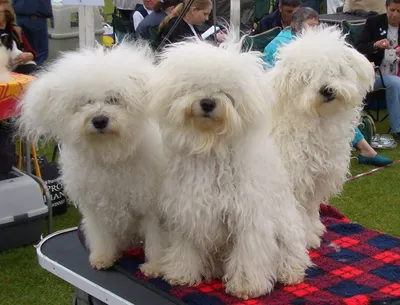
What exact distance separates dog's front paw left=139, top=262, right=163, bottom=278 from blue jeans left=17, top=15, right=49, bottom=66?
551 cm

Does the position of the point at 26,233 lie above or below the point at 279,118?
below

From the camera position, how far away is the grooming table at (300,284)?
8.18ft

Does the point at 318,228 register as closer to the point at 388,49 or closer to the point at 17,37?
the point at 17,37

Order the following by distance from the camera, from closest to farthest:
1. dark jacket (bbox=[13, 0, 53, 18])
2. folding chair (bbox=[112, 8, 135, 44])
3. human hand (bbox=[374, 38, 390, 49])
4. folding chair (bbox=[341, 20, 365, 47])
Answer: human hand (bbox=[374, 38, 390, 49])
folding chair (bbox=[341, 20, 365, 47])
dark jacket (bbox=[13, 0, 53, 18])
folding chair (bbox=[112, 8, 135, 44])

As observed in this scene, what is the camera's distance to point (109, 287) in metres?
2.63

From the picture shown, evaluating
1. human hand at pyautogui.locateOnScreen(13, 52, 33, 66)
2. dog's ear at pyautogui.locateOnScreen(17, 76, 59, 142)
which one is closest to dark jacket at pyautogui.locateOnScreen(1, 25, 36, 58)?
human hand at pyautogui.locateOnScreen(13, 52, 33, 66)

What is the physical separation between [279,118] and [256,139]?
0.46 meters

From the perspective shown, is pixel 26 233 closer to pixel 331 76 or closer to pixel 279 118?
pixel 279 118

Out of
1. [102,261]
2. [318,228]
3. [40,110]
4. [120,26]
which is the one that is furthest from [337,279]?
[120,26]

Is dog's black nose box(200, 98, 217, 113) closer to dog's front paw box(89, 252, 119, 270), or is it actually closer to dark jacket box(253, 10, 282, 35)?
dog's front paw box(89, 252, 119, 270)

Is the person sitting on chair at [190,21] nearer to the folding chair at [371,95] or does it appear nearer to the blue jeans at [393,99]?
the folding chair at [371,95]

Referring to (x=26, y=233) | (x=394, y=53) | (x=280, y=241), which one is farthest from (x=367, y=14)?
(x=280, y=241)

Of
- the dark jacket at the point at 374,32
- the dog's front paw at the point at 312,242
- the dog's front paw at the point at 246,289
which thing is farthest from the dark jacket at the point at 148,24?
the dog's front paw at the point at 246,289

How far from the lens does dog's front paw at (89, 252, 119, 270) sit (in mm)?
2775
